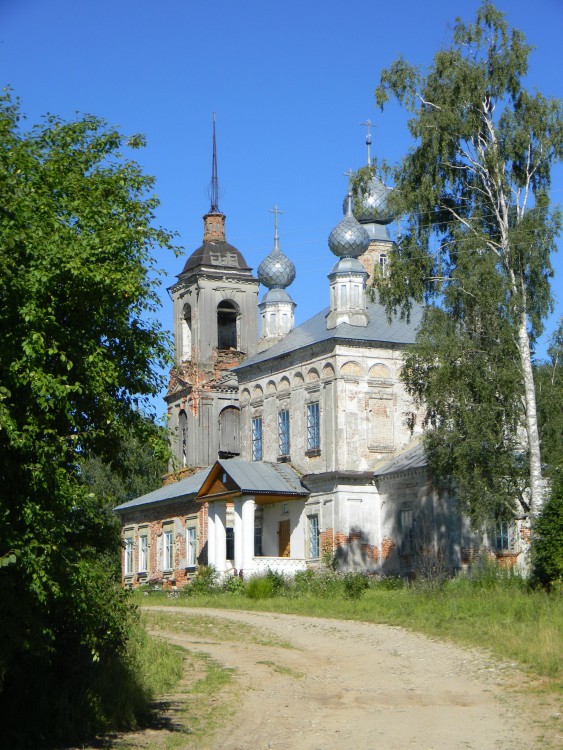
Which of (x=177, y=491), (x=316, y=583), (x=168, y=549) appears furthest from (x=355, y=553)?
(x=168, y=549)

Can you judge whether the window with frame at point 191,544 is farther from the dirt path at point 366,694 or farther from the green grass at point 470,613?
the dirt path at point 366,694

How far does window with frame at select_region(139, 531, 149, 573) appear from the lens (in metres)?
43.4

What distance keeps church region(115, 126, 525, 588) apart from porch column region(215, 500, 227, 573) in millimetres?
41

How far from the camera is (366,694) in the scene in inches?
556

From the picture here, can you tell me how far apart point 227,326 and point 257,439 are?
10.3 metres

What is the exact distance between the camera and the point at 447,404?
78.7 feet

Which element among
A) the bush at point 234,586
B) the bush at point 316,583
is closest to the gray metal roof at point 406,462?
the bush at point 316,583

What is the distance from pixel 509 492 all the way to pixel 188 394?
24019mm

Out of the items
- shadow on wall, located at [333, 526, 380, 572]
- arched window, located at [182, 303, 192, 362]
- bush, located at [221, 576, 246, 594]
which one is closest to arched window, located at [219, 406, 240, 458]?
arched window, located at [182, 303, 192, 362]

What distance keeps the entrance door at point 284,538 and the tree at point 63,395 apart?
23.7 m

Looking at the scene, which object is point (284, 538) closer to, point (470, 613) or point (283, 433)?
point (283, 433)

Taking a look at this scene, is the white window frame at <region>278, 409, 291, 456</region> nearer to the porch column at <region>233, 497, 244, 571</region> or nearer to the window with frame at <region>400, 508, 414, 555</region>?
the porch column at <region>233, 497, 244, 571</region>

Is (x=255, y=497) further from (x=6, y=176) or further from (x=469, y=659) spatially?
(x=6, y=176)

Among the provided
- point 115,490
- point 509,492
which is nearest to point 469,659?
point 509,492
